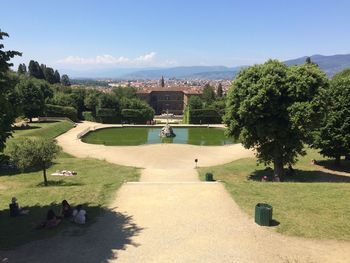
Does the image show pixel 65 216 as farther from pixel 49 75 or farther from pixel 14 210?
pixel 49 75

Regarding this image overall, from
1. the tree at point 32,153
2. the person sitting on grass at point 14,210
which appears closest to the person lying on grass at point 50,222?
the person sitting on grass at point 14,210

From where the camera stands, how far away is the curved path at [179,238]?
12.9 m

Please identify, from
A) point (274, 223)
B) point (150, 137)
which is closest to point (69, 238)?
point (274, 223)

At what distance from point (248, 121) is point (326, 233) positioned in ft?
42.7

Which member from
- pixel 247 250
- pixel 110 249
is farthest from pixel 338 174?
pixel 110 249

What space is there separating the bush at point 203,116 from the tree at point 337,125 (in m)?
49.1

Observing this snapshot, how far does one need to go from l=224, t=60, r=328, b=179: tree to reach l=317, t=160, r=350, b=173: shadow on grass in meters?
7.90

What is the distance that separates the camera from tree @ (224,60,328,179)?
25469 millimetres

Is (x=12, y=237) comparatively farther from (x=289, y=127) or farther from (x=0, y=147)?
(x=289, y=127)

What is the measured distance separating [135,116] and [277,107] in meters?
58.0

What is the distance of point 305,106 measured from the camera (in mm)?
25141

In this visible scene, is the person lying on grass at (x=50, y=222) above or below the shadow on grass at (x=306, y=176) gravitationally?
above

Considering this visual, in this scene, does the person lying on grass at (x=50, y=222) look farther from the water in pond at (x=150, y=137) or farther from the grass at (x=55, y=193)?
the water in pond at (x=150, y=137)

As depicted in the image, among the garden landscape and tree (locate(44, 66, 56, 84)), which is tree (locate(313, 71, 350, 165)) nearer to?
the garden landscape
